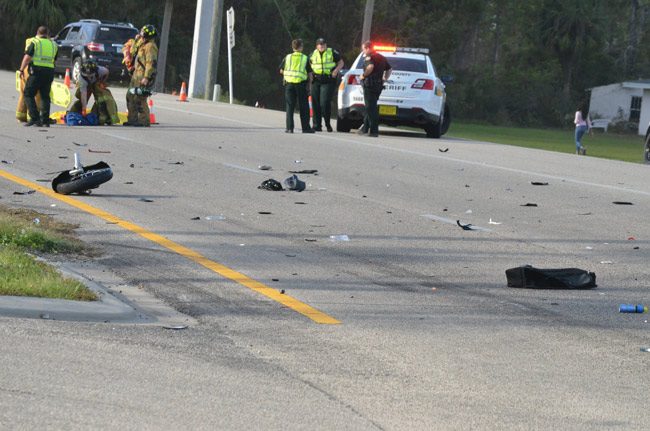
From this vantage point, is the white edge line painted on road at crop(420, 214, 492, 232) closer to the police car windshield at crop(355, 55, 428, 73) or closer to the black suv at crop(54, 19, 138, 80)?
the police car windshield at crop(355, 55, 428, 73)

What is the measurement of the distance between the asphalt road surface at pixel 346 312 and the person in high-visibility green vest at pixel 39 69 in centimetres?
470

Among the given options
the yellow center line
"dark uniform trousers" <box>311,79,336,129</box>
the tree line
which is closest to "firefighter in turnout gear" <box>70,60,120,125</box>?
"dark uniform trousers" <box>311,79,336,129</box>

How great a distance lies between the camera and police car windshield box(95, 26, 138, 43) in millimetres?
39688

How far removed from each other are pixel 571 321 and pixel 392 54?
1815 cm

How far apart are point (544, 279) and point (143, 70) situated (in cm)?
1465

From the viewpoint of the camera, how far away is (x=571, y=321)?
26.6 ft

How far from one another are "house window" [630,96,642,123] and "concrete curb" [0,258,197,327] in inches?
3124

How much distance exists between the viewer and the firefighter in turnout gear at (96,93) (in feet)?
74.1

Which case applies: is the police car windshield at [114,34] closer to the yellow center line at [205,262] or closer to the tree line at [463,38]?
the tree line at [463,38]

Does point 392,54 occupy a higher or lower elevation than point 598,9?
lower

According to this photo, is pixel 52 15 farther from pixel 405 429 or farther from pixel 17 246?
pixel 405 429

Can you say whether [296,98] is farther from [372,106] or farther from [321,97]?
[372,106]

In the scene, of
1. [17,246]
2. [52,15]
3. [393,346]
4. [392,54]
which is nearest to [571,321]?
[393,346]

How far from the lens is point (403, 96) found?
24.9 m
